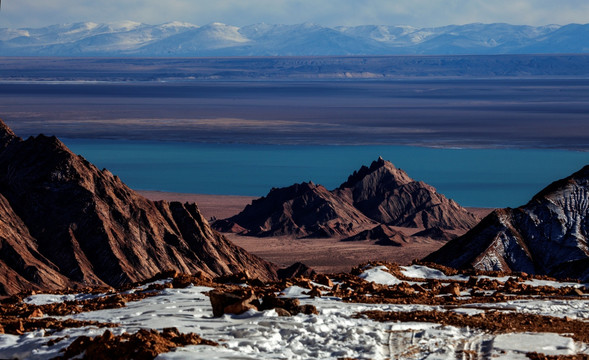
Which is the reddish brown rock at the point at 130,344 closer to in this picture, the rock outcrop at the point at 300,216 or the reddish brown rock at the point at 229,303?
the reddish brown rock at the point at 229,303

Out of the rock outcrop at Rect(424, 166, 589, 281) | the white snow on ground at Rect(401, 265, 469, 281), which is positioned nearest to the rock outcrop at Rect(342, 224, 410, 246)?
the rock outcrop at Rect(424, 166, 589, 281)

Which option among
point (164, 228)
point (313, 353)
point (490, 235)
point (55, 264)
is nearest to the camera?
point (313, 353)

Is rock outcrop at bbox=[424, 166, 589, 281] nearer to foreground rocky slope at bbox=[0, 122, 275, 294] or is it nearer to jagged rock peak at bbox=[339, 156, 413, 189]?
foreground rocky slope at bbox=[0, 122, 275, 294]

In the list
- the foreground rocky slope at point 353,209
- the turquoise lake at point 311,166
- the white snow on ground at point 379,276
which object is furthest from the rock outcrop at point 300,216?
the white snow on ground at point 379,276

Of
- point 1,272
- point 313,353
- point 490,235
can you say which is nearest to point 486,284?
point 313,353

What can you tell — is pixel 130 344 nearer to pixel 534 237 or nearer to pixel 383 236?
pixel 534 237

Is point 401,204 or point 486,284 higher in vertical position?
point 486,284

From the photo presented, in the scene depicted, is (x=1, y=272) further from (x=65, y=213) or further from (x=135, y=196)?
(x=135, y=196)
